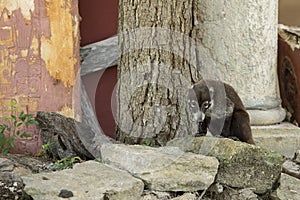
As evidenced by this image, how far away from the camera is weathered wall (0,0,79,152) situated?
4.06 metres

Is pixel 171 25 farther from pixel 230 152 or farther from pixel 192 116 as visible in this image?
pixel 230 152

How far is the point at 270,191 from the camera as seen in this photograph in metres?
3.74

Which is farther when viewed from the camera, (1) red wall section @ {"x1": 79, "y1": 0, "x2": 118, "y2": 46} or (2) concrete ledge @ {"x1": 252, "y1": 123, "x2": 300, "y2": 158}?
(1) red wall section @ {"x1": 79, "y1": 0, "x2": 118, "y2": 46}

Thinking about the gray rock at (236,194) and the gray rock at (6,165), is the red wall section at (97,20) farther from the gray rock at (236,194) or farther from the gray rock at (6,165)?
the gray rock at (236,194)

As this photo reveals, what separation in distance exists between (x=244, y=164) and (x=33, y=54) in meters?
1.53

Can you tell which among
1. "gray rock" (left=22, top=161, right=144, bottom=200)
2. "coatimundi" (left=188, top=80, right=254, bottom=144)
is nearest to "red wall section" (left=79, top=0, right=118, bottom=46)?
"coatimundi" (left=188, top=80, right=254, bottom=144)

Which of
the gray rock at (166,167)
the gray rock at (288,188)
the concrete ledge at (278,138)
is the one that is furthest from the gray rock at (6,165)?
the concrete ledge at (278,138)

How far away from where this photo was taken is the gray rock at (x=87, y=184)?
3053mm

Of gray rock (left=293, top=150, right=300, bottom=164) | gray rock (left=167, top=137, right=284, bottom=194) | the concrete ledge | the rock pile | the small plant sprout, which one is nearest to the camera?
the rock pile

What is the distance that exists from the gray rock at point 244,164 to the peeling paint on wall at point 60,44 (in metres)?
1.10

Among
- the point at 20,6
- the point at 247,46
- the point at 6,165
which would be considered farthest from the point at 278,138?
the point at 6,165

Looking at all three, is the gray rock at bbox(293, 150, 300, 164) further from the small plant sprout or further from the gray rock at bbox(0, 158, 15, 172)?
the gray rock at bbox(0, 158, 15, 172)

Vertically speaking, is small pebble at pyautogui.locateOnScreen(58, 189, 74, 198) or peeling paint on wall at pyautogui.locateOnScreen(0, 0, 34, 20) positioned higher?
peeling paint on wall at pyautogui.locateOnScreen(0, 0, 34, 20)

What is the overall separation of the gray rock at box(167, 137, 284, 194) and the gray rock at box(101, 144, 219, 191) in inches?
4.1
